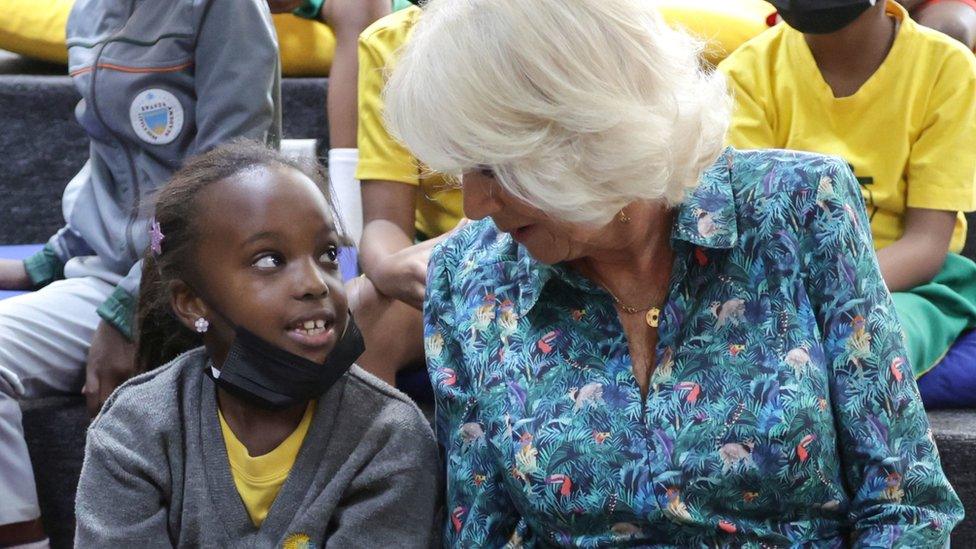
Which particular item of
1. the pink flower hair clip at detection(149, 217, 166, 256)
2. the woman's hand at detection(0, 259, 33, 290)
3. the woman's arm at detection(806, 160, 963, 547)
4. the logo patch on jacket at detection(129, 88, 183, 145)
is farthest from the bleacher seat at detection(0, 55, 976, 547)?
the woman's arm at detection(806, 160, 963, 547)

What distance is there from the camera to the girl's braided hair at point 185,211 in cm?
150

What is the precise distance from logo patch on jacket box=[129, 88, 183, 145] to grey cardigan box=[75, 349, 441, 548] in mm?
713

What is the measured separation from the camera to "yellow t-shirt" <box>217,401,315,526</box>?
144 centimetres

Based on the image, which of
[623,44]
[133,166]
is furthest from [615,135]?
[133,166]

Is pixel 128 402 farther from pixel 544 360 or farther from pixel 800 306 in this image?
pixel 800 306

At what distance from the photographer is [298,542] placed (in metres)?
1.39

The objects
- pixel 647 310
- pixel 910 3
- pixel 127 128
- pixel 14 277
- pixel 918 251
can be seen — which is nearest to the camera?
pixel 647 310

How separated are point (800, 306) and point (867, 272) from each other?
8 cm

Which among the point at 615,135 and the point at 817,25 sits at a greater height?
the point at 615,135

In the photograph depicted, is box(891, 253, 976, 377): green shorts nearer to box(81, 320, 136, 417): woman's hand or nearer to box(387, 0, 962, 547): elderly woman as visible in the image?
box(387, 0, 962, 547): elderly woman

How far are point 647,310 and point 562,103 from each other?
26 cm

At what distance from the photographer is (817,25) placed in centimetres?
201

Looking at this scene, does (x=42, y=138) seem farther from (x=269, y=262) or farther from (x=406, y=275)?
(x=269, y=262)

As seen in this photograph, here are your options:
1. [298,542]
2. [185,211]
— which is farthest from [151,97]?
[298,542]
